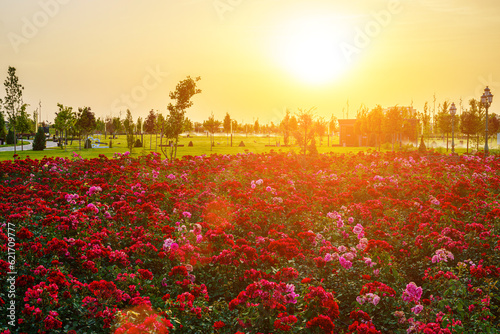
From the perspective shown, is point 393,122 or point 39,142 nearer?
point 39,142

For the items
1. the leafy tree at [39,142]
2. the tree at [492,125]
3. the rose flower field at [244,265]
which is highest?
the tree at [492,125]

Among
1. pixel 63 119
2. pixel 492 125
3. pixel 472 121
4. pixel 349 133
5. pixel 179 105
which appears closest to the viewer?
pixel 179 105

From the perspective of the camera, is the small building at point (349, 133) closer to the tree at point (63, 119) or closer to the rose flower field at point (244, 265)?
the tree at point (63, 119)

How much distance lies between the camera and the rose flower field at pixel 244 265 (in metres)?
5.08

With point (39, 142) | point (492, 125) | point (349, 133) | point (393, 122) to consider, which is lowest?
point (39, 142)

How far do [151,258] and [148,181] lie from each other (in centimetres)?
542

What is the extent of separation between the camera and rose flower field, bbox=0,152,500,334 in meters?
5.08

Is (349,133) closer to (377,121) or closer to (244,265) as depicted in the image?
(377,121)

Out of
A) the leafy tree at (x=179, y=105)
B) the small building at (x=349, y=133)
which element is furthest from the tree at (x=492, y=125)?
the leafy tree at (x=179, y=105)

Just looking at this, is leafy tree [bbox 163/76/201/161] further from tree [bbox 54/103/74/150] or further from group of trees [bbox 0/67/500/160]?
tree [bbox 54/103/74/150]

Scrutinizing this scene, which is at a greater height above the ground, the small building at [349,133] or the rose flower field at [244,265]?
the small building at [349,133]

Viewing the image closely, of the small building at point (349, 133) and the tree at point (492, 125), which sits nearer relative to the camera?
the tree at point (492, 125)

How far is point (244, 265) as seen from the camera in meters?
6.76

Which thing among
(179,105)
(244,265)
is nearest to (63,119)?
(179,105)
